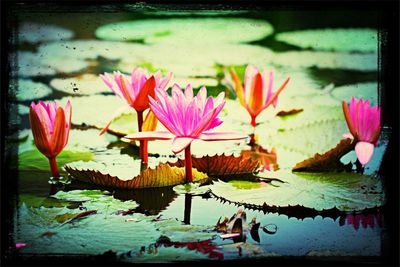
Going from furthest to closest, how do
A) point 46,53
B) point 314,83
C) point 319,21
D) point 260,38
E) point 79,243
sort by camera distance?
point 314,83
point 260,38
point 319,21
point 46,53
point 79,243

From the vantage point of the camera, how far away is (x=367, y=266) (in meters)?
0.98

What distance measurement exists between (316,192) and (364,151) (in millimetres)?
209

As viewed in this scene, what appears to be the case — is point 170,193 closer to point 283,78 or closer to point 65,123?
point 65,123

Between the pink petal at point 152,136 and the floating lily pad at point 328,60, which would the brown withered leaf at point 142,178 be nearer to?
the pink petal at point 152,136

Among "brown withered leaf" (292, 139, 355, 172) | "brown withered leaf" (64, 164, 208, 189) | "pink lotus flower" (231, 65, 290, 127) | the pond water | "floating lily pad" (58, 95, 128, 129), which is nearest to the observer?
the pond water

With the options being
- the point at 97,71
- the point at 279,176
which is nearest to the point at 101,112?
the point at 97,71

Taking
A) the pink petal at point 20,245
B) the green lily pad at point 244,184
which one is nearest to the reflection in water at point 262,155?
the green lily pad at point 244,184

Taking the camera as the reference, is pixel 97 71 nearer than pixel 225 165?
No

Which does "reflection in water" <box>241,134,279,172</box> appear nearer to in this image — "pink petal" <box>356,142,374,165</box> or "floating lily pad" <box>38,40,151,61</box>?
"pink petal" <box>356,142,374,165</box>

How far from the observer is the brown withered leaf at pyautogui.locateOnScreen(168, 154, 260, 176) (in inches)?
44.2

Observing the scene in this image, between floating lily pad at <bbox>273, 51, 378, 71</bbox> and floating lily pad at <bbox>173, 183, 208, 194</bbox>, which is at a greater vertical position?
floating lily pad at <bbox>273, 51, 378, 71</bbox>

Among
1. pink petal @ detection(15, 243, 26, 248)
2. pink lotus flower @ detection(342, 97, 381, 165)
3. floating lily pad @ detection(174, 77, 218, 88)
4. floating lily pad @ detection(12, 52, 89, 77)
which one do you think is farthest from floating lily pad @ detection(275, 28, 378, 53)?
pink petal @ detection(15, 243, 26, 248)

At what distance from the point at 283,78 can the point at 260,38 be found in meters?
0.14

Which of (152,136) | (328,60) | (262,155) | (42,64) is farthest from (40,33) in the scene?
(328,60)
